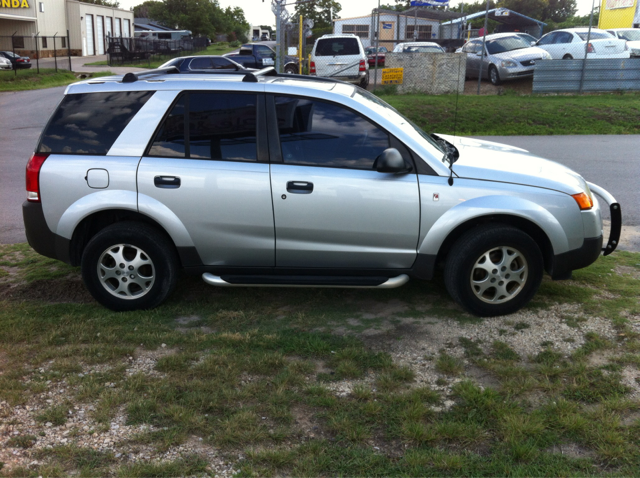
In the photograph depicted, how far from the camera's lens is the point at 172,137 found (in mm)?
4973

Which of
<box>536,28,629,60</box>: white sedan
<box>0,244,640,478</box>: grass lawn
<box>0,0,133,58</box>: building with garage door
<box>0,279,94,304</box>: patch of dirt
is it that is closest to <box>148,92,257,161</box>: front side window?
<box>0,244,640,478</box>: grass lawn

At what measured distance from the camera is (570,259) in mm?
4887

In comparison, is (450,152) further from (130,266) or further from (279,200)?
(130,266)

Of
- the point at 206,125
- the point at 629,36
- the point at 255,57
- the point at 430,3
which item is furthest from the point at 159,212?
the point at 430,3

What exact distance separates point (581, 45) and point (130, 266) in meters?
20.0

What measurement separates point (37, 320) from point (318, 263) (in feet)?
7.34

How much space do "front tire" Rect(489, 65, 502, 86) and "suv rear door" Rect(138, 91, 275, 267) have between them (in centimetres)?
1721

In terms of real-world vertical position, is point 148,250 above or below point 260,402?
above

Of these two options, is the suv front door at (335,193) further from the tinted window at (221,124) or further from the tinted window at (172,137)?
the tinted window at (172,137)

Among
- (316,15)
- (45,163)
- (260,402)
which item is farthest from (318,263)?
(316,15)

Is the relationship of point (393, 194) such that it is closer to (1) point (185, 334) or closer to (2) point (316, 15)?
(1) point (185, 334)

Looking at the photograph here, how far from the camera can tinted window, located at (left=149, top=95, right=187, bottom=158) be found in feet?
16.2

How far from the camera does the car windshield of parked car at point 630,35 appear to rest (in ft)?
74.7

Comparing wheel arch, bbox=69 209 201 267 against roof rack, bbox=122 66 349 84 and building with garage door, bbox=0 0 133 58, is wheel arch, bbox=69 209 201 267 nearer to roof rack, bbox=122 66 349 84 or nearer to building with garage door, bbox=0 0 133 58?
roof rack, bbox=122 66 349 84
